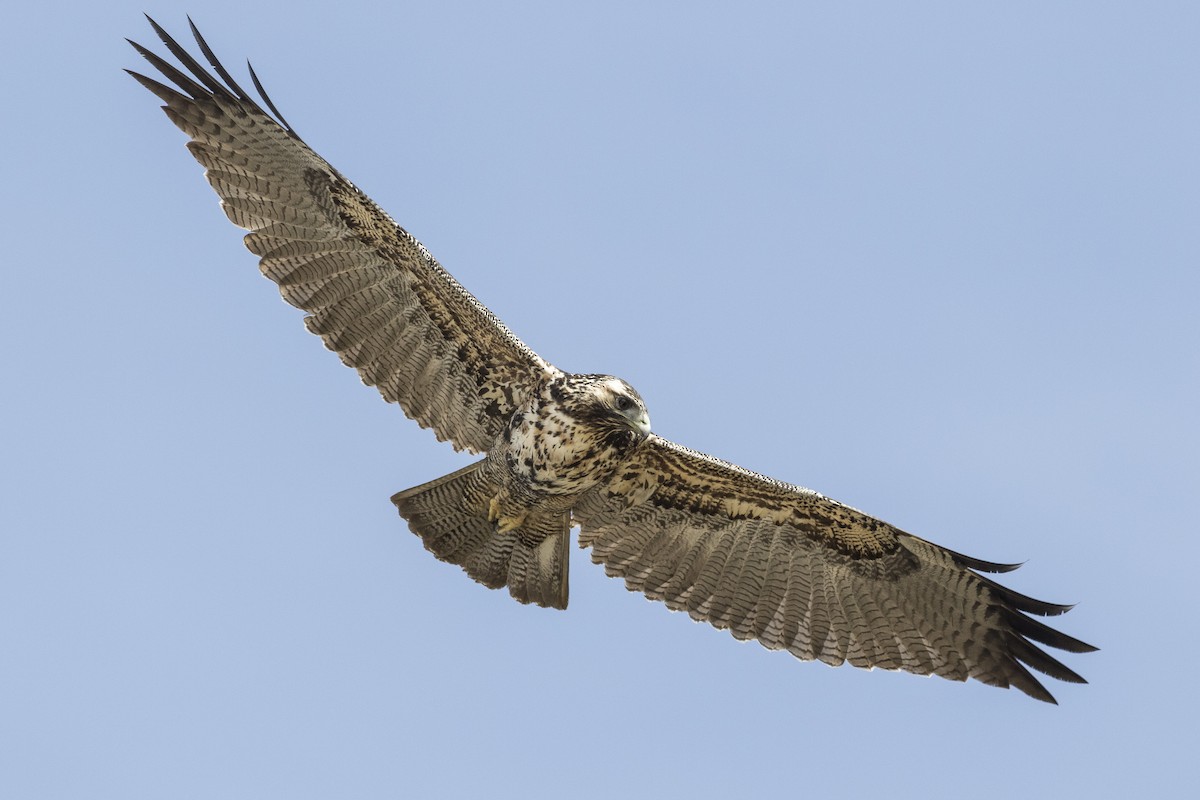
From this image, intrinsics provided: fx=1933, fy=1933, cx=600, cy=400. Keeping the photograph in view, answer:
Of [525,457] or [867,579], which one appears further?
[867,579]

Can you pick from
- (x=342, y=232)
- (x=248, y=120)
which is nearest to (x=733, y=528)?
(x=342, y=232)

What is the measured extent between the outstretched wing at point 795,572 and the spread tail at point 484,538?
16.9 inches

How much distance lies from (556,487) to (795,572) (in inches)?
85.5

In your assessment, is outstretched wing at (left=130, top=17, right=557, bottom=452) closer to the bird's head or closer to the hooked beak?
the bird's head

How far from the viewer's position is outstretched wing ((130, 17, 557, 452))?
13844mm

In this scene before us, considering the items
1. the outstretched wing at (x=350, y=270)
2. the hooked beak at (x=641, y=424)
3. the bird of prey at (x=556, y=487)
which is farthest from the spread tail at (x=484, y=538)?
the hooked beak at (x=641, y=424)

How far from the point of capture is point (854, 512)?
1438 cm

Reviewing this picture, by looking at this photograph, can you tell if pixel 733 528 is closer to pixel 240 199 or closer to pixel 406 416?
pixel 406 416

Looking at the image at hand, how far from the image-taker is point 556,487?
13.9m

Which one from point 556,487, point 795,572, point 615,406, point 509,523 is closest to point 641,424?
point 615,406

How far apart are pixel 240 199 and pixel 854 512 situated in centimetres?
505

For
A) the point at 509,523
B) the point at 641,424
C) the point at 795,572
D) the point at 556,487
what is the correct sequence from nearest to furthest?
the point at 641,424
the point at 556,487
the point at 509,523
the point at 795,572

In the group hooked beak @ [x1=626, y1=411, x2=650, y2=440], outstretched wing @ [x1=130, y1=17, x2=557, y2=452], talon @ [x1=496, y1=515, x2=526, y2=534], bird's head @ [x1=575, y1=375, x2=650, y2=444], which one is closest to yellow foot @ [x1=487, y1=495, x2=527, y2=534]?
talon @ [x1=496, y1=515, x2=526, y2=534]

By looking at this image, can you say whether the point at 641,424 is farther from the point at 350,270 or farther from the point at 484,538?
the point at 350,270
